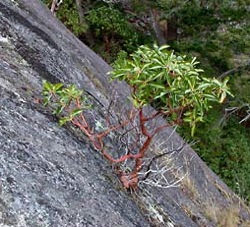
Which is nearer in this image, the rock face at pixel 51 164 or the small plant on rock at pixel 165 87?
the rock face at pixel 51 164

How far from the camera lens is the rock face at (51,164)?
249 cm

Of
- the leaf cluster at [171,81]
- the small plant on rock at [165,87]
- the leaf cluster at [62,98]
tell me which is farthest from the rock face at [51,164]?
the leaf cluster at [171,81]

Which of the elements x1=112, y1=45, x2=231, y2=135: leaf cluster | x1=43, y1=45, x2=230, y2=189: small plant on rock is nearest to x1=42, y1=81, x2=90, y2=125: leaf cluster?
x1=43, y1=45, x2=230, y2=189: small plant on rock

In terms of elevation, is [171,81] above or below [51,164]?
above

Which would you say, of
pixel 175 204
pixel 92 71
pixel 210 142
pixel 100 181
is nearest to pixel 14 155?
pixel 100 181

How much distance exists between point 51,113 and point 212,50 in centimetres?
854

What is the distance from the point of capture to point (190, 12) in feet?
37.1

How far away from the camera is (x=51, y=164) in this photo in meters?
2.76

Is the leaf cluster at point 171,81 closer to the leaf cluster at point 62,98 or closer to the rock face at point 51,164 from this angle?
the leaf cluster at point 62,98

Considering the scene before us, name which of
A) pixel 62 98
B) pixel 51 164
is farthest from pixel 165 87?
pixel 51 164

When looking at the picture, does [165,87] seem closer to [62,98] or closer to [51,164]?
[62,98]

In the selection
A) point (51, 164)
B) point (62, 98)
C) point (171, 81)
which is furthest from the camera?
point (62, 98)

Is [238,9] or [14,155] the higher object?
[238,9]

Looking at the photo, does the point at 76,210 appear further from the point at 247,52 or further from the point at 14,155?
the point at 247,52
